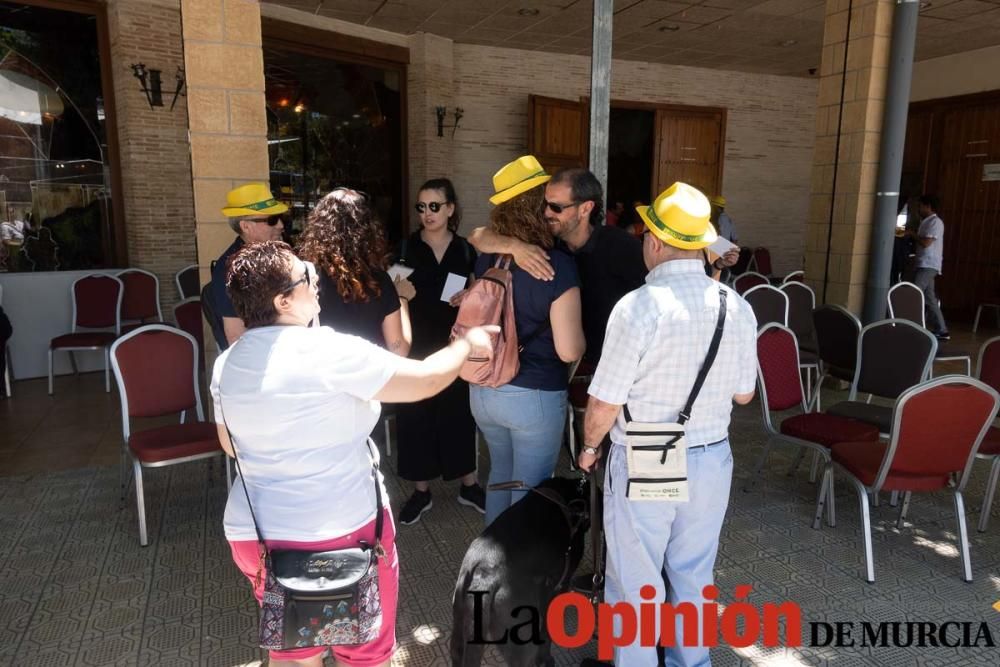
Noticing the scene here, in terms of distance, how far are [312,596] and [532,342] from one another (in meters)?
1.08

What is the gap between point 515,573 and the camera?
1.93m

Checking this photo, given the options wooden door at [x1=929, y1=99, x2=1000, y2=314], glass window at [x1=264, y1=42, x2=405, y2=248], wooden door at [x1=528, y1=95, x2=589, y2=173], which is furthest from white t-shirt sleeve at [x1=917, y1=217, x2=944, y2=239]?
glass window at [x1=264, y1=42, x2=405, y2=248]

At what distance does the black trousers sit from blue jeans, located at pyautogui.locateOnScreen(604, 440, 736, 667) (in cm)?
144

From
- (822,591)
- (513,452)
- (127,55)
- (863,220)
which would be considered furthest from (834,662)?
(127,55)

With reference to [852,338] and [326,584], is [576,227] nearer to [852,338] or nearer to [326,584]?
[326,584]

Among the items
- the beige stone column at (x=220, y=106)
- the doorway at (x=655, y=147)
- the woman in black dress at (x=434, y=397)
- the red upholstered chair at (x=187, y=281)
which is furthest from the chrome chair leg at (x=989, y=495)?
the doorway at (x=655, y=147)

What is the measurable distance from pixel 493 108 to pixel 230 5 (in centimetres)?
611

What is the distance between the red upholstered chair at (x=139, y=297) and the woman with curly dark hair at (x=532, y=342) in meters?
5.19

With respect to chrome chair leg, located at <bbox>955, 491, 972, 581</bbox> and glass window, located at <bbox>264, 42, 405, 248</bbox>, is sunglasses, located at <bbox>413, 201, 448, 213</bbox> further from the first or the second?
glass window, located at <bbox>264, 42, 405, 248</bbox>

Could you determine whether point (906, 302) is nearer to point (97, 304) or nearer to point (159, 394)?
point (159, 394)

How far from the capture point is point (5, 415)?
5262 millimetres

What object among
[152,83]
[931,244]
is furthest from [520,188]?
[931,244]

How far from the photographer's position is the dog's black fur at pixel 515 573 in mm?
1852

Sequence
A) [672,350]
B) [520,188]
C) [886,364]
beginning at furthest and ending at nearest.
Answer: [886,364]
[520,188]
[672,350]
